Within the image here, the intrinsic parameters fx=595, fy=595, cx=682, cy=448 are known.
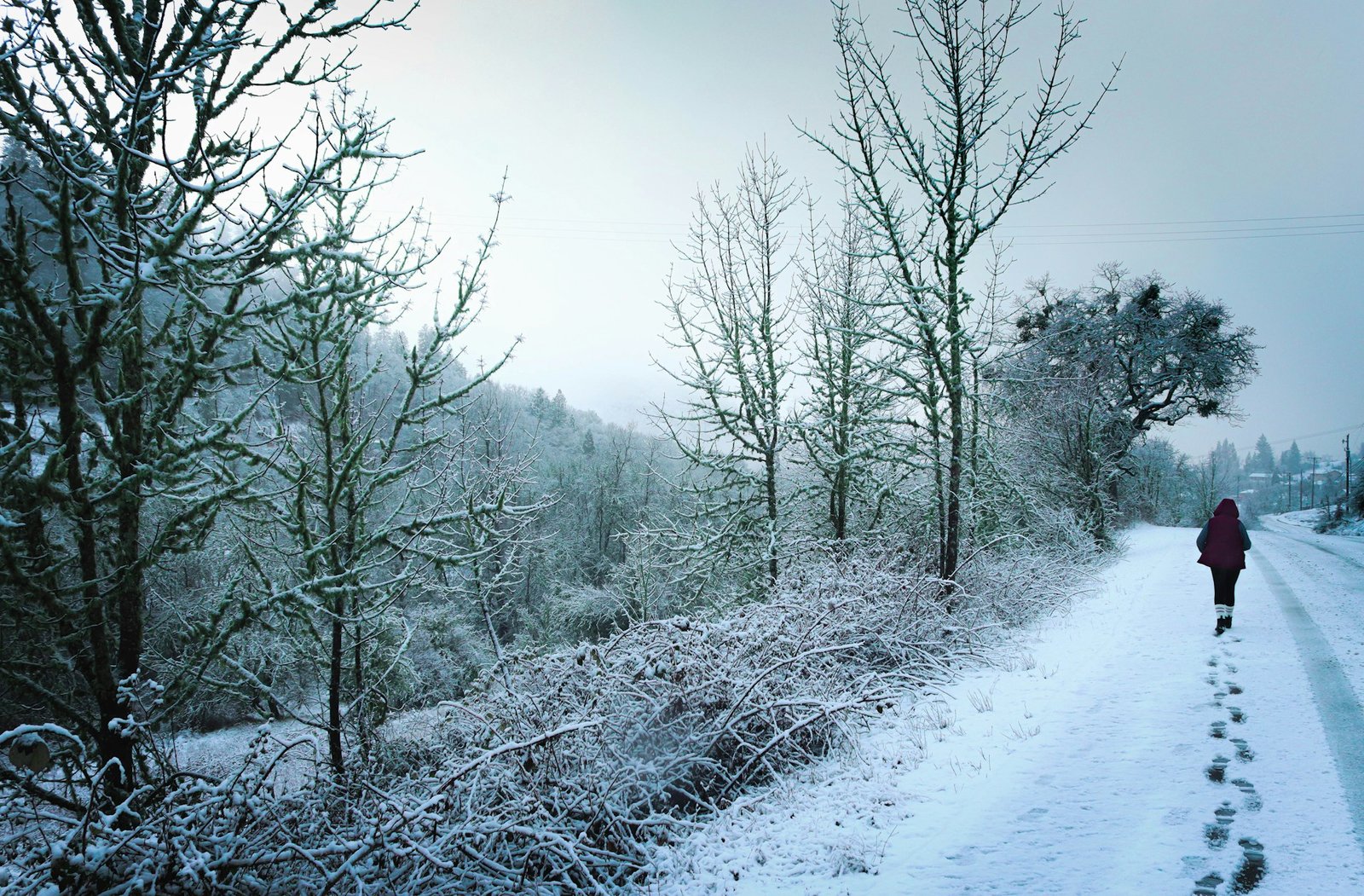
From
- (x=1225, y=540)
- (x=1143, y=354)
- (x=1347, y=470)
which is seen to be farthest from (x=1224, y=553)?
(x=1347, y=470)

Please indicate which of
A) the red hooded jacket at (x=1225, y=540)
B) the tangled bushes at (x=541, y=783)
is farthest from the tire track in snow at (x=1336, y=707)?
the tangled bushes at (x=541, y=783)

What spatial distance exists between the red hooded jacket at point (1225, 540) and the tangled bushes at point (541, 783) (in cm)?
333

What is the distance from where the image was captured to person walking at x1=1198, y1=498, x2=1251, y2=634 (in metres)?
6.91

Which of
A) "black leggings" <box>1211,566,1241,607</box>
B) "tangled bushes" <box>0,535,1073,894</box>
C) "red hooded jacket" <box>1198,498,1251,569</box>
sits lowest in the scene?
"tangled bushes" <box>0,535,1073,894</box>

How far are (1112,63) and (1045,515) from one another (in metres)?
12.1

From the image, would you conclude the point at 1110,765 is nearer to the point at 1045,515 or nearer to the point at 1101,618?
the point at 1101,618

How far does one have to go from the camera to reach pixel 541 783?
147 inches

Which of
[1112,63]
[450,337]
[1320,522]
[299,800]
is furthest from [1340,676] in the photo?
[1320,522]

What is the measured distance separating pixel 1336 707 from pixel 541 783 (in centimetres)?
575

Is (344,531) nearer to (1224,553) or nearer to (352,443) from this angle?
(352,443)

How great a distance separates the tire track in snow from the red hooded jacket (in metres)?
0.93

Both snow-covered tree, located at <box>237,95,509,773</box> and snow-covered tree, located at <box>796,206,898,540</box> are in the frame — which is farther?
snow-covered tree, located at <box>796,206,898,540</box>

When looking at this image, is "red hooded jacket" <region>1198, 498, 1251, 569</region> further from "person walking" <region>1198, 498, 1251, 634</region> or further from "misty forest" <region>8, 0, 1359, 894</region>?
"misty forest" <region>8, 0, 1359, 894</region>

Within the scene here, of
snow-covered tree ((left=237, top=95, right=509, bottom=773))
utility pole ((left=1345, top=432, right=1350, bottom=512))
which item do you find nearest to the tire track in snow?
snow-covered tree ((left=237, top=95, right=509, bottom=773))
